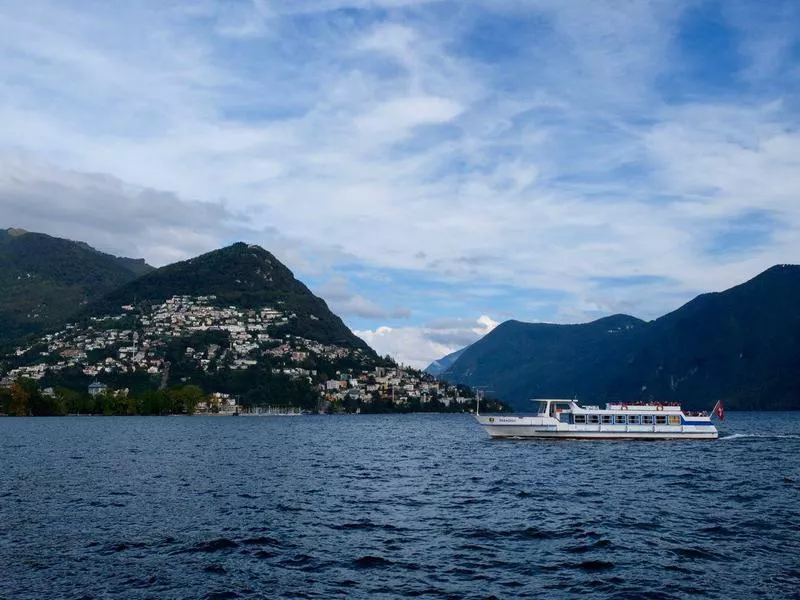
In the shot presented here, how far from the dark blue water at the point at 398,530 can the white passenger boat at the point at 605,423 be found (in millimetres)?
31150

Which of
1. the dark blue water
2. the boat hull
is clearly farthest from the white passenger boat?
the dark blue water

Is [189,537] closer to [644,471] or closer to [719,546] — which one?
[719,546]

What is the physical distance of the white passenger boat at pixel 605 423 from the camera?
98.6m

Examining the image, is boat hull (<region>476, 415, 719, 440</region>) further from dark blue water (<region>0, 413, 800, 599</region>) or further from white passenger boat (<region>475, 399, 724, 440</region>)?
dark blue water (<region>0, 413, 800, 599</region>)

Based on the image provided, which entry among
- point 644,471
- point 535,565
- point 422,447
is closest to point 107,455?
point 422,447

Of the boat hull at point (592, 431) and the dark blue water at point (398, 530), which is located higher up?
the boat hull at point (592, 431)

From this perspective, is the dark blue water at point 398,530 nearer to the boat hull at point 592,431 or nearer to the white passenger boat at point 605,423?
the boat hull at point 592,431

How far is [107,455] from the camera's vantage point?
248 feet

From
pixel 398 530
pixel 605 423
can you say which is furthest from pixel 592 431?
pixel 398 530

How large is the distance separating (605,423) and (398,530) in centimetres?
7284

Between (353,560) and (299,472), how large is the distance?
3422 cm

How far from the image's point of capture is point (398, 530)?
3378 cm

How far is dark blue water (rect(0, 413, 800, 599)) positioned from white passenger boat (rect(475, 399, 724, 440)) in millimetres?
31150

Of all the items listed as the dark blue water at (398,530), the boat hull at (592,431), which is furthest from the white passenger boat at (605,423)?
the dark blue water at (398,530)
